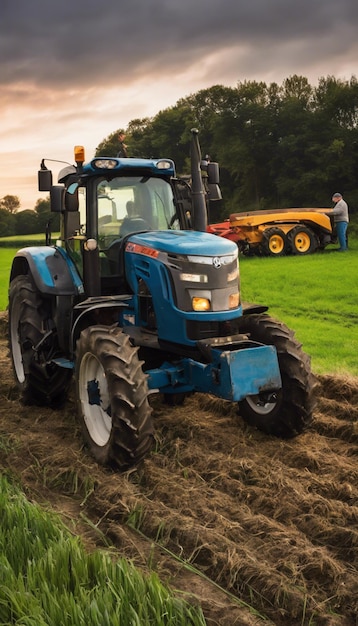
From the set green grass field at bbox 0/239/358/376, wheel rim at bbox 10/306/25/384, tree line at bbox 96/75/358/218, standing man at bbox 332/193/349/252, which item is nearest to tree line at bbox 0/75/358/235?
tree line at bbox 96/75/358/218

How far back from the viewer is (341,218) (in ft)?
64.1

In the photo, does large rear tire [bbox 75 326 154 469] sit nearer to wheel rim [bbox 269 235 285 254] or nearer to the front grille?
the front grille

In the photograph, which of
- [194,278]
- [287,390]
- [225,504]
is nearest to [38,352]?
[194,278]

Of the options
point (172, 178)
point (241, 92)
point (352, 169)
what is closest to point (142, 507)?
point (172, 178)

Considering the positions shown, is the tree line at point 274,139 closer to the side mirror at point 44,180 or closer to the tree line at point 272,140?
the tree line at point 272,140

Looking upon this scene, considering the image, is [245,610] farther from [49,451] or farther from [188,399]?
[188,399]


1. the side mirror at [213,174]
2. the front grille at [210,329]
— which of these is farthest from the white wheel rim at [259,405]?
the side mirror at [213,174]

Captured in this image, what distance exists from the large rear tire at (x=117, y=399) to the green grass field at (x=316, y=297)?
3.11 m

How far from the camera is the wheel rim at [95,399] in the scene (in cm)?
571

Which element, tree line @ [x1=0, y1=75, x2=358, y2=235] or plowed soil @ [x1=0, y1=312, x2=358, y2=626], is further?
tree line @ [x1=0, y1=75, x2=358, y2=235]

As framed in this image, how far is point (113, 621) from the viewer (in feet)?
10.0

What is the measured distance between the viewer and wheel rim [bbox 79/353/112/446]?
571 centimetres

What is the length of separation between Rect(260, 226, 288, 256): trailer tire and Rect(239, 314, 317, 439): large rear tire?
1347 cm

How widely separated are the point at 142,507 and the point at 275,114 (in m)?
36.6
